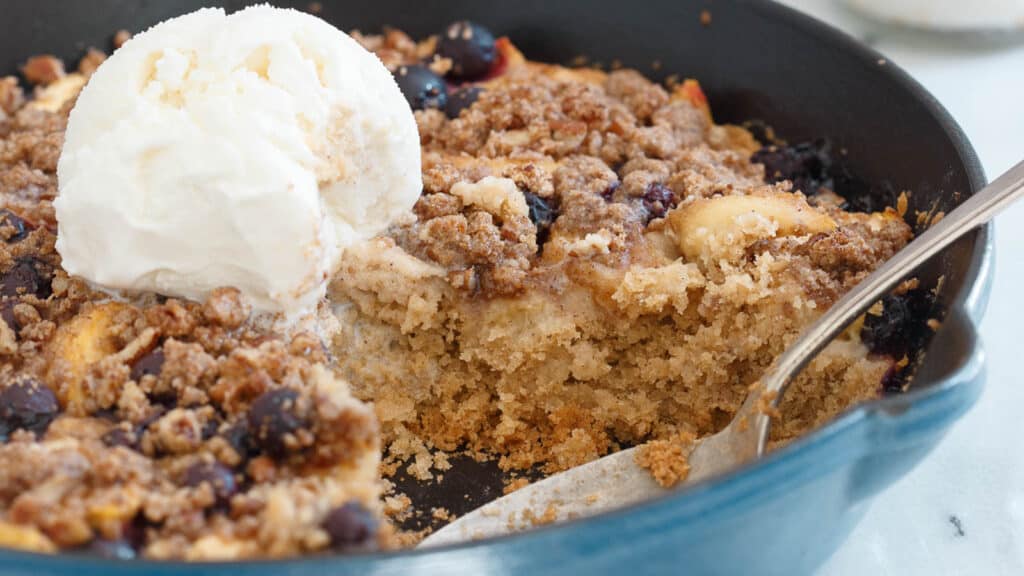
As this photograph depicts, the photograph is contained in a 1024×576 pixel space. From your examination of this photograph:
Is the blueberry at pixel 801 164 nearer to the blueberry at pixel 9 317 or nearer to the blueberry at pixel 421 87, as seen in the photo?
the blueberry at pixel 421 87

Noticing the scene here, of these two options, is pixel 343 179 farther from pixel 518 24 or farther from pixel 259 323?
pixel 518 24

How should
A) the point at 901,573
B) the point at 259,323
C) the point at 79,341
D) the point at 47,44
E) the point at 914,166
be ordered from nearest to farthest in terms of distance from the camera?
the point at 79,341, the point at 259,323, the point at 901,573, the point at 914,166, the point at 47,44

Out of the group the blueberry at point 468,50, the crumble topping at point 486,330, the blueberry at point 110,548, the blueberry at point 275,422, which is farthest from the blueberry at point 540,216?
the blueberry at point 110,548

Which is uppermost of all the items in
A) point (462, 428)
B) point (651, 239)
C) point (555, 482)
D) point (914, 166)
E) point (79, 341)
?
point (914, 166)

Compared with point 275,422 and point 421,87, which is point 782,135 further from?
point 275,422

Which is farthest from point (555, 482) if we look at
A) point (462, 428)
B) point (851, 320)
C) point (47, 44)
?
point (47, 44)

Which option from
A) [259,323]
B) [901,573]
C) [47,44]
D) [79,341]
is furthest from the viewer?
[47,44]

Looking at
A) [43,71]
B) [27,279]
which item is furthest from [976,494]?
[43,71]
